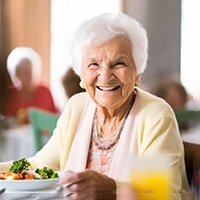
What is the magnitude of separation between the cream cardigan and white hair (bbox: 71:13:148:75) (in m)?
0.07

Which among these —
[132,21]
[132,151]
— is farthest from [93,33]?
[132,151]

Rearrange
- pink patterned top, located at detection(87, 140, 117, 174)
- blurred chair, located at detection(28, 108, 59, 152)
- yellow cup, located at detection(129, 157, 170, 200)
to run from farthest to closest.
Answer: blurred chair, located at detection(28, 108, 59, 152), pink patterned top, located at detection(87, 140, 117, 174), yellow cup, located at detection(129, 157, 170, 200)

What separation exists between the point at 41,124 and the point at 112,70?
257 mm

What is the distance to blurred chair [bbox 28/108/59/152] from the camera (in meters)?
1.31

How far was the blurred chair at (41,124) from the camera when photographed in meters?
1.31

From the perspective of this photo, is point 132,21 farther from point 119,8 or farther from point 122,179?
point 122,179

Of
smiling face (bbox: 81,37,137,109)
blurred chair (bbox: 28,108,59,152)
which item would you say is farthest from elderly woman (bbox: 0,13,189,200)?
blurred chair (bbox: 28,108,59,152)

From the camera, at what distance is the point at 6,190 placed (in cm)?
110

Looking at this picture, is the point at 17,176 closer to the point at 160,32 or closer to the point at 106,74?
the point at 106,74

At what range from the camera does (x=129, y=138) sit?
45.6 inches

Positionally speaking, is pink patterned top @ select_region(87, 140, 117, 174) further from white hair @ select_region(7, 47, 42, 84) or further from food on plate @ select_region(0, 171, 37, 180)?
white hair @ select_region(7, 47, 42, 84)

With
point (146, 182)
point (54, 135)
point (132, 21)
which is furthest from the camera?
point (54, 135)

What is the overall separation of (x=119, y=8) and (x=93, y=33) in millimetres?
80

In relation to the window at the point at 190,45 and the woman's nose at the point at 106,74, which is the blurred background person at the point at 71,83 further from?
the window at the point at 190,45
